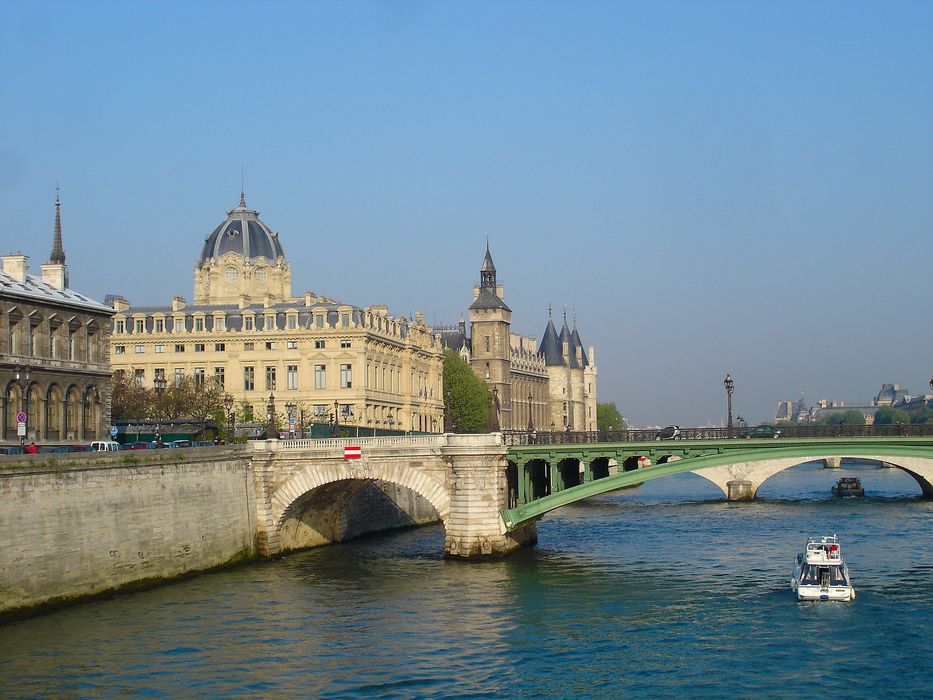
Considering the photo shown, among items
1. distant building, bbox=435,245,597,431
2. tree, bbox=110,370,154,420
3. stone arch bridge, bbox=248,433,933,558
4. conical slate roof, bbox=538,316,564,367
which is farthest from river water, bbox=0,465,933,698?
conical slate roof, bbox=538,316,564,367

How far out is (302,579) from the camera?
51.6 m

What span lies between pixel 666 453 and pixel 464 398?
72.1 meters

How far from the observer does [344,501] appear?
2566 inches

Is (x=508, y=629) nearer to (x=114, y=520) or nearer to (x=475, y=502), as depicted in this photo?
(x=475, y=502)

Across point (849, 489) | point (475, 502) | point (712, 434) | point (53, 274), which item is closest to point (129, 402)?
point (53, 274)

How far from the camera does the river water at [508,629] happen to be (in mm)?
34281

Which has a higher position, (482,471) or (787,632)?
(482,471)

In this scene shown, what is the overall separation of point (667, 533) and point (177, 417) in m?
32.8

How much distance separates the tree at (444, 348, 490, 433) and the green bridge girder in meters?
66.2

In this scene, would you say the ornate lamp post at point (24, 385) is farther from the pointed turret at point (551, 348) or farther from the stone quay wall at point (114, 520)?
the pointed turret at point (551, 348)

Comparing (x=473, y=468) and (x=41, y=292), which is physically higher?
(x=41, y=292)

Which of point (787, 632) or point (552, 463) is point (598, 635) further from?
point (552, 463)

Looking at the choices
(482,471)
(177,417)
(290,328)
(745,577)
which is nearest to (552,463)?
(482,471)

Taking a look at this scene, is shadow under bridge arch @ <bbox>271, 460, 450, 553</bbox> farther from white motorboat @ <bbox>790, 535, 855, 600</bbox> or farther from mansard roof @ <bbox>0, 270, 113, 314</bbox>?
white motorboat @ <bbox>790, 535, 855, 600</bbox>
